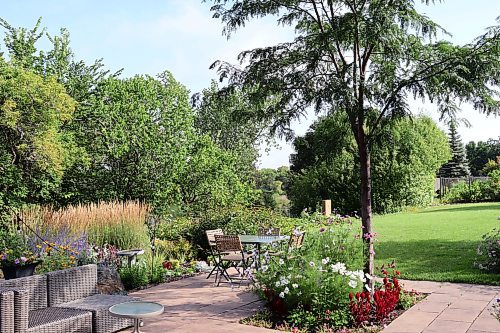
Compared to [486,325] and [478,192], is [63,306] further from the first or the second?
[478,192]

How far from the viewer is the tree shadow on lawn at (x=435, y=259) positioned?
7504 mm

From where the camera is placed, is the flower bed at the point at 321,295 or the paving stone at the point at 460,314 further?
the paving stone at the point at 460,314

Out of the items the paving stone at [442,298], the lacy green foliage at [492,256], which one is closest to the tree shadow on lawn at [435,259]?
the lacy green foliage at [492,256]

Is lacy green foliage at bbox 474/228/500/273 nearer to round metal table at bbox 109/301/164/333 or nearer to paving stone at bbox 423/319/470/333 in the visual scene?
paving stone at bbox 423/319/470/333

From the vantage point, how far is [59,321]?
4406mm

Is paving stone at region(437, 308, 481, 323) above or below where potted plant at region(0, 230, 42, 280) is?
below

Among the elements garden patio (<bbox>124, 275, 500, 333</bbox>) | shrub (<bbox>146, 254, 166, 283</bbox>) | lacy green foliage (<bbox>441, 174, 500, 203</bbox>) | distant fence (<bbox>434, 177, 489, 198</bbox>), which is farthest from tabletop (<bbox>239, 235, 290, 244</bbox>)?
distant fence (<bbox>434, 177, 489, 198</bbox>)

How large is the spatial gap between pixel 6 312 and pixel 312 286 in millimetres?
2712

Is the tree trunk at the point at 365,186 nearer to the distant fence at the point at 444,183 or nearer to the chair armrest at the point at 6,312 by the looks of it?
the chair armrest at the point at 6,312

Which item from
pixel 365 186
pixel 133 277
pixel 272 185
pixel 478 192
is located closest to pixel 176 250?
pixel 133 277

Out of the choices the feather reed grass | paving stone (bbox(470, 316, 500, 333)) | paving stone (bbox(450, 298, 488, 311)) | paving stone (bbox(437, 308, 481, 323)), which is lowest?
paving stone (bbox(470, 316, 500, 333))

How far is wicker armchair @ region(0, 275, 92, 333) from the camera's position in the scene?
4043 millimetres

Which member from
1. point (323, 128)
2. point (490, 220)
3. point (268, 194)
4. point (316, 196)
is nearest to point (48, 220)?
point (323, 128)

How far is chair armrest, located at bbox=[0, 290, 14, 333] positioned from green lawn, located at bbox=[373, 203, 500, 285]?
5367 millimetres
